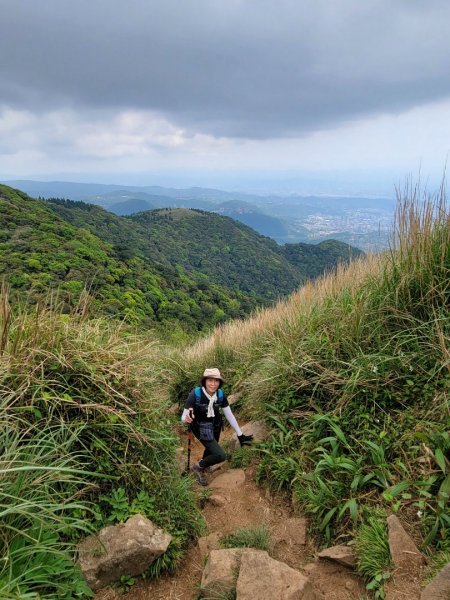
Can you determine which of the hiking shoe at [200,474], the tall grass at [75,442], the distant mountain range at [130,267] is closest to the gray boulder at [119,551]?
the tall grass at [75,442]

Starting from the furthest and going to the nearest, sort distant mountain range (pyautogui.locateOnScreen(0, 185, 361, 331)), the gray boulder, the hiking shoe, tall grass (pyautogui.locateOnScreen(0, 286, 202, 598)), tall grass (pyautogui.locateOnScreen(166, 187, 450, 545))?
1. distant mountain range (pyautogui.locateOnScreen(0, 185, 361, 331))
2. the hiking shoe
3. tall grass (pyautogui.locateOnScreen(166, 187, 450, 545))
4. the gray boulder
5. tall grass (pyautogui.locateOnScreen(0, 286, 202, 598))

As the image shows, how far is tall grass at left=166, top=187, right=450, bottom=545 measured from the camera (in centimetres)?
263

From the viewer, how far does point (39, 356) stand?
9.59 ft

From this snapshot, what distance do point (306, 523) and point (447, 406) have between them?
1.41 meters

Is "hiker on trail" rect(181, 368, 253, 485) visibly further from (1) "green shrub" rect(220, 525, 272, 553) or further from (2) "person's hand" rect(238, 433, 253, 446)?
(1) "green shrub" rect(220, 525, 272, 553)

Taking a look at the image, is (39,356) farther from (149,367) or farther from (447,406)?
(447,406)

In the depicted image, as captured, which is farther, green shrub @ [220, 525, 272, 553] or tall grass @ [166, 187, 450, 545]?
green shrub @ [220, 525, 272, 553]

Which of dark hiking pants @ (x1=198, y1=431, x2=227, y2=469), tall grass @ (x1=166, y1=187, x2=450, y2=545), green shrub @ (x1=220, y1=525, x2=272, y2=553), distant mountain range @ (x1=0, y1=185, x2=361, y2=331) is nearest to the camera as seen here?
tall grass @ (x1=166, y1=187, x2=450, y2=545)

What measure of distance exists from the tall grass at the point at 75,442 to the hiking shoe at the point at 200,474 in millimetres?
892

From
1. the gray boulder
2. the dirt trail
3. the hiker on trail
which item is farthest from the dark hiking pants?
the gray boulder

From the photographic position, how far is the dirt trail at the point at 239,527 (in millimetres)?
2363

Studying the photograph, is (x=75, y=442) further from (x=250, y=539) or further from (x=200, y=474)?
(x=200, y=474)

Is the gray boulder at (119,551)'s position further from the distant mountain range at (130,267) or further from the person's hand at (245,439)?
the distant mountain range at (130,267)

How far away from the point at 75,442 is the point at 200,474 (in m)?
1.77
